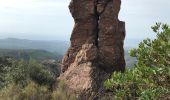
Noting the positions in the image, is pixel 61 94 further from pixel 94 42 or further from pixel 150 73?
pixel 150 73

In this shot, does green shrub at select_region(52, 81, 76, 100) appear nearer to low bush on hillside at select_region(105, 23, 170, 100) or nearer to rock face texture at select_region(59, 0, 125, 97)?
rock face texture at select_region(59, 0, 125, 97)

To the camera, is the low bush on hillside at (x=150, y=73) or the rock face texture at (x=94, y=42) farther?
→ the rock face texture at (x=94, y=42)

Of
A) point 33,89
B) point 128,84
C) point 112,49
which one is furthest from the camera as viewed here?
point 112,49

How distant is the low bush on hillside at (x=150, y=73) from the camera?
36.7ft

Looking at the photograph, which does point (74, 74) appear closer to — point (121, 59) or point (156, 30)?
point (121, 59)

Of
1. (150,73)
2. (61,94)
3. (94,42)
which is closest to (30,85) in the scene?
(61,94)

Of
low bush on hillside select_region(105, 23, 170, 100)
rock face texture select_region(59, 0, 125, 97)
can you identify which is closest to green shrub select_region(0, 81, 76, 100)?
rock face texture select_region(59, 0, 125, 97)

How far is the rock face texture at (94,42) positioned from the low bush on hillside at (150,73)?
24571 mm

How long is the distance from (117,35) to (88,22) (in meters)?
2.69

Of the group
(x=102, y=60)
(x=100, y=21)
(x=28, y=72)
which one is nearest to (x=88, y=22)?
(x=100, y=21)

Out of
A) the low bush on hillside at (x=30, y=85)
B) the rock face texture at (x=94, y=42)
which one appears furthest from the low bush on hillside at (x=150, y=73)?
the rock face texture at (x=94, y=42)

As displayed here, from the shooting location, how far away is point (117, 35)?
38.9 meters

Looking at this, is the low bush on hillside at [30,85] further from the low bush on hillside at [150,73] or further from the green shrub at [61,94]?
the low bush on hillside at [150,73]

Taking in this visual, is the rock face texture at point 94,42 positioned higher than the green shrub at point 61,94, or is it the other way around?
the rock face texture at point 94,42
